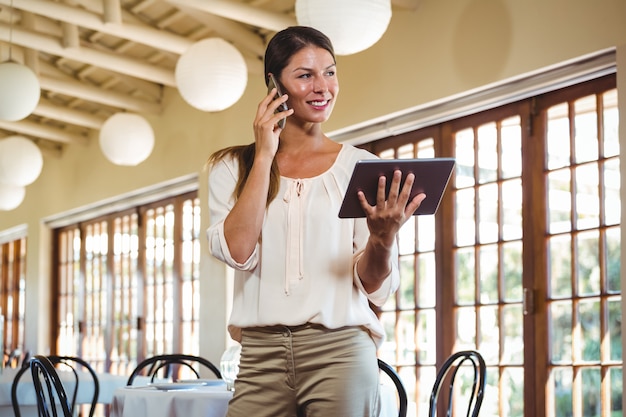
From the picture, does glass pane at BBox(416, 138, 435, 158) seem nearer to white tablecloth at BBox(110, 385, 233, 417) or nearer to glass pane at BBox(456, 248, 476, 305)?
glass pane at BBox(456, 248, 476, 305)

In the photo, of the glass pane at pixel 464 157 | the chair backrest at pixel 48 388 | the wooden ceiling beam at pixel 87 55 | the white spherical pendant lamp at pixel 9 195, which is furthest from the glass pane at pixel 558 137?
the white spherical pendant lamp at pixel 9 195

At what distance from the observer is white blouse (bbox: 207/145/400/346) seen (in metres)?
1.66

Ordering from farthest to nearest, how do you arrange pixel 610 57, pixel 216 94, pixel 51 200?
pixel 51 200 → pixel 216 94 → pixel 610 57

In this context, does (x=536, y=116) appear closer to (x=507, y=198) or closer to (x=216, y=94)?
(x=507, y=198)

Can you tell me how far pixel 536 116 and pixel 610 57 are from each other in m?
0.56

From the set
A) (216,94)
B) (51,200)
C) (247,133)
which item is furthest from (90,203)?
(216,94)

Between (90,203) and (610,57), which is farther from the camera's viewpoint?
(90,203)

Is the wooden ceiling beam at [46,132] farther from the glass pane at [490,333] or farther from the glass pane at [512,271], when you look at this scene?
the glass pane at [512,271]

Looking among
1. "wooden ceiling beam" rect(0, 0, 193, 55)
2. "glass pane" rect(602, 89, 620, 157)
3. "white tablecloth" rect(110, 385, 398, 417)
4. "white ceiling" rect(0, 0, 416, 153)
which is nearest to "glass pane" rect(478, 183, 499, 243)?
"glass pane" rect(602, 89, 620, 157)

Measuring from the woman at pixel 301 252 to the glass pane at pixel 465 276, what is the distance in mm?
3228

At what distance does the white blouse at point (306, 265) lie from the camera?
166cm

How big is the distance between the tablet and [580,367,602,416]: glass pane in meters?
2.84

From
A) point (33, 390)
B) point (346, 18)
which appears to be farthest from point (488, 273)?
point (33, 390)

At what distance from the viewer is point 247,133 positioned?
679 cm
